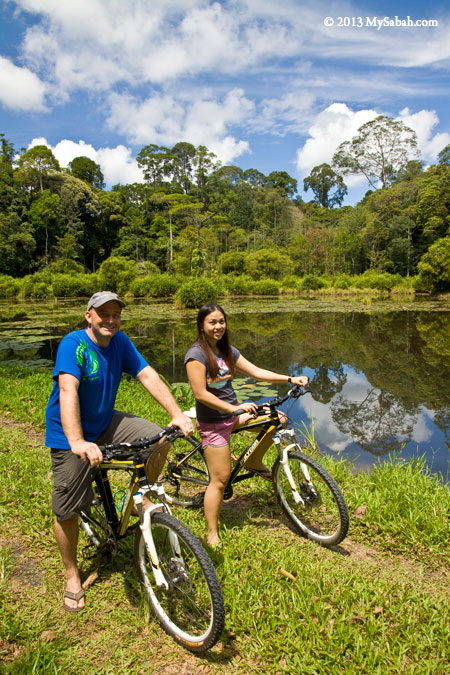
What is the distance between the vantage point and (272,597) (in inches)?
83.4

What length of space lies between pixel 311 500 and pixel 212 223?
5107cm

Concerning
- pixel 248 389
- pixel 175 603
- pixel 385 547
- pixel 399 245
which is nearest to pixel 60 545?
pixel 175 603

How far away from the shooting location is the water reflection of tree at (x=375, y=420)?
4.88 m

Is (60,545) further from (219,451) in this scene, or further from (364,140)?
(364,140)

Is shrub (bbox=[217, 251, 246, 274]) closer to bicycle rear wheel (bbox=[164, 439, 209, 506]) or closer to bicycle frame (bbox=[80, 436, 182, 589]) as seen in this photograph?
bicycle rear wheel (bbox=[164, 439, 209, 506])

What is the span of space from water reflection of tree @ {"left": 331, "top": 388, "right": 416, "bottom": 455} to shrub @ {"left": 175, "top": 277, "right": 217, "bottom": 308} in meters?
14.6

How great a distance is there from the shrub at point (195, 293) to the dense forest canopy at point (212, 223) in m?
4.93

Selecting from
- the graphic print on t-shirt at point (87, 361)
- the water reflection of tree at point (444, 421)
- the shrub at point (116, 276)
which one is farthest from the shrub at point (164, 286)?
the graphic print on t-shirt at point (87, 361)

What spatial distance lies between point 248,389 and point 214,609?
511 centimetres

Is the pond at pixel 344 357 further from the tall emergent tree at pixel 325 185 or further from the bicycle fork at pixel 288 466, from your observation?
the tall emergent tree at pixel 325 185

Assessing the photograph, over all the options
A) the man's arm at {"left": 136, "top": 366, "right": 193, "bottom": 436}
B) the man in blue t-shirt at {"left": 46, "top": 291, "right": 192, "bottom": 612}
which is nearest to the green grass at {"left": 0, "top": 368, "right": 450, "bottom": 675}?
the man in blue t-shirt at {"left": 46, "top": 291, "right": 192, "bottom": 612}

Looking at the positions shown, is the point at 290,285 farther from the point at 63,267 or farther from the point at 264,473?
the point at 264,473

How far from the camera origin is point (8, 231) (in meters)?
39.2

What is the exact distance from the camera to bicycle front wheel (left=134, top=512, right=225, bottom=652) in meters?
1.77
